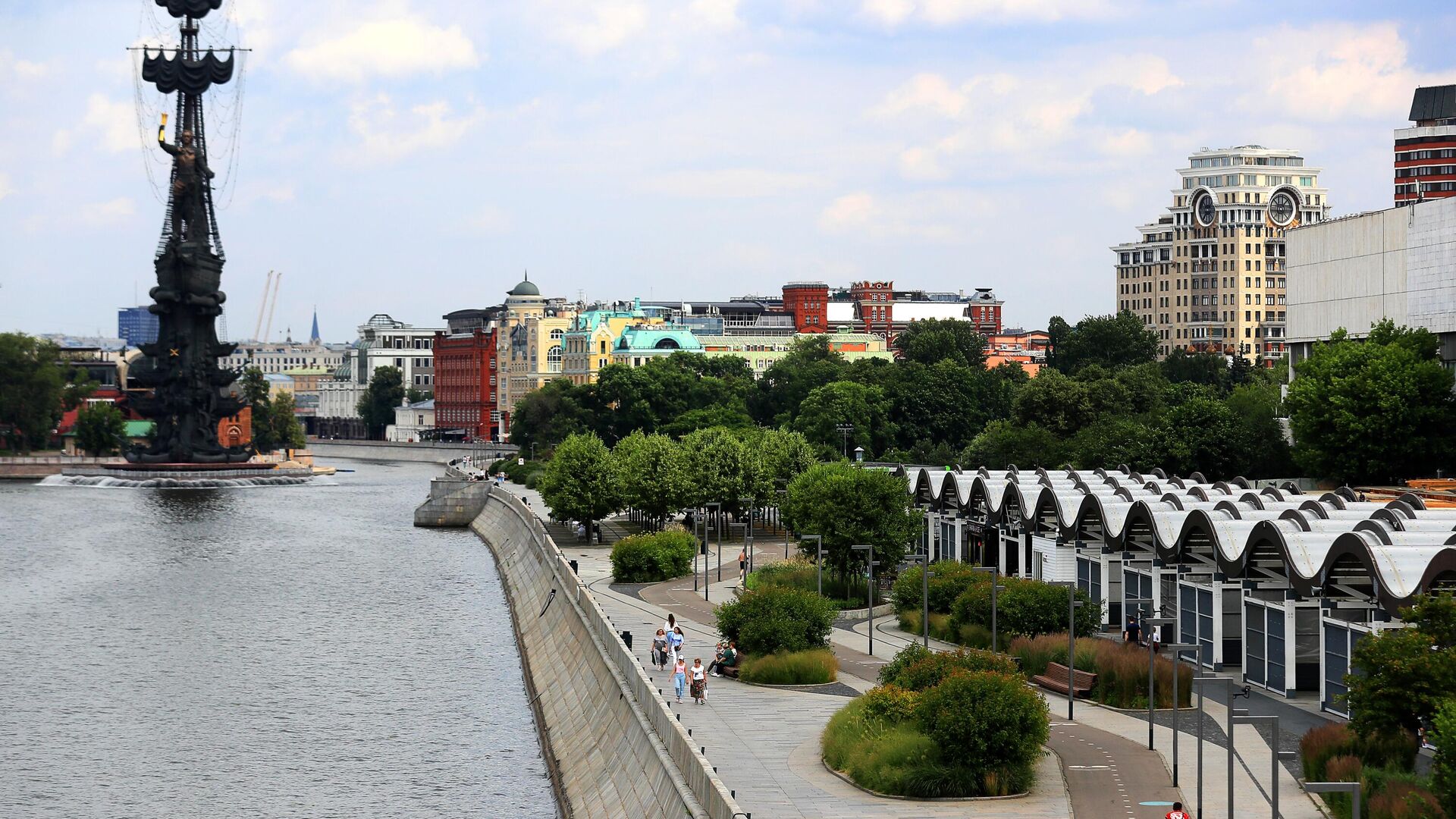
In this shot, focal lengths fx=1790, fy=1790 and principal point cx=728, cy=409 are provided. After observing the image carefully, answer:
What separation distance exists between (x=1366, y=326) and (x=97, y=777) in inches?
2596

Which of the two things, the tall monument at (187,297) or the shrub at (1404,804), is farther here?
Answer: the tall monument at (187,297)

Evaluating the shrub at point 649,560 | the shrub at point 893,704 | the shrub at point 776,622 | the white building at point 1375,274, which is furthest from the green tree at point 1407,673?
the white building at point 1375,274

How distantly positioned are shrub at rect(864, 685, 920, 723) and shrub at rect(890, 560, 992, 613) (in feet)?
54.9

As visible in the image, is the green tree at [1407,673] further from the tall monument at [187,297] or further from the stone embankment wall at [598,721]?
the tall monument at [187,297]

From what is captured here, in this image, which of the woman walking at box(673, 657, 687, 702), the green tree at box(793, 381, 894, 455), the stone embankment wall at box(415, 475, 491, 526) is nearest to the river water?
the woman walking at box(673, 657, 687, 702)

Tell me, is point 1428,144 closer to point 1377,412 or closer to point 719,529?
point 1377,412

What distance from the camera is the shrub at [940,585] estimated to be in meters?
55.7

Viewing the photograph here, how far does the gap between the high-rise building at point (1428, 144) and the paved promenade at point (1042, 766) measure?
134109 mm

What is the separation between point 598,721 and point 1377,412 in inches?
1843

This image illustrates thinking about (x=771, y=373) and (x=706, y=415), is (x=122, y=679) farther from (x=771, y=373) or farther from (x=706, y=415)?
(x=771, y=373)

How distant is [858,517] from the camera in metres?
64.6

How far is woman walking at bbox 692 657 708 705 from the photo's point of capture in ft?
138

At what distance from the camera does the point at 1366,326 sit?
291 ft

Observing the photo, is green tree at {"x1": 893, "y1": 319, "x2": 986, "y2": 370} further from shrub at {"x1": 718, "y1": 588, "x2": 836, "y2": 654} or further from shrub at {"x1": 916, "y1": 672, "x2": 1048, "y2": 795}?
shrub at {"x1": 916, "y1": 672, "x2": 1048, "y2": 795}
